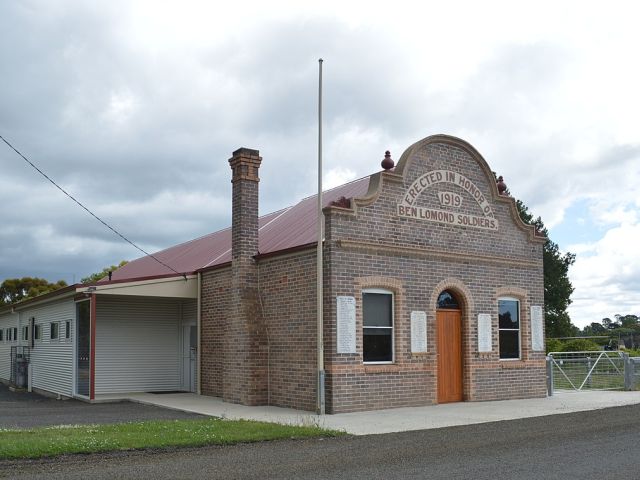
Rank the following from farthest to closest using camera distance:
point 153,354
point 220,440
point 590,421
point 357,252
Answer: point 153,354
point 357,252
point 590,421
point 220,440

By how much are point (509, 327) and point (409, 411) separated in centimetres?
483

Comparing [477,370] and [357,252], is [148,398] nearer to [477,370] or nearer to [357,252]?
[357,252]

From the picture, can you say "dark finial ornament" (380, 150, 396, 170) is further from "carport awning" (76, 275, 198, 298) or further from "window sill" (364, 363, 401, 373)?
"carport awning" (76, 275, 198, 298)

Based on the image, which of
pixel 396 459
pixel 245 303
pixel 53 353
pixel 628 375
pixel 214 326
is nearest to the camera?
pixel 396 459

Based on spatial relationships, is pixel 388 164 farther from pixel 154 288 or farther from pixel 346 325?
pixel 154 288

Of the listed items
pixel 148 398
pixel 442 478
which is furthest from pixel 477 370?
pixel 442 478

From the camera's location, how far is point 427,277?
57.6ft

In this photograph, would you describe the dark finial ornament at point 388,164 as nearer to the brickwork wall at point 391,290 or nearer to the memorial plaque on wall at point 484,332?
the brickwork wall at point 391,290

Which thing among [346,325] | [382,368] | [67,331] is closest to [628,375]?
[382,368]

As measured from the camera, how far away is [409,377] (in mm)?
16844

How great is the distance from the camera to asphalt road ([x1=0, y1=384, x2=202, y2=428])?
14.7 meters

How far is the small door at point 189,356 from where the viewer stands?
71.3ft

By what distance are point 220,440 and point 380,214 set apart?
7311mm

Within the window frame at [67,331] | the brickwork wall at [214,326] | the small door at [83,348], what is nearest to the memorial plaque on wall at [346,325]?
the brickwork wall at [214,326]
